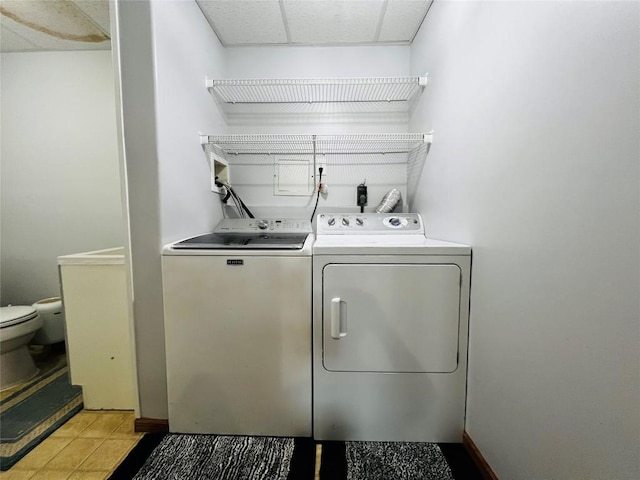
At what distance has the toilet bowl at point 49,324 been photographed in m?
2.03

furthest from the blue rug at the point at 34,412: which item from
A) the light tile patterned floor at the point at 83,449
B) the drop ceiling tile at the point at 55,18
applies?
the drop ceiling tile at the point at 55,18

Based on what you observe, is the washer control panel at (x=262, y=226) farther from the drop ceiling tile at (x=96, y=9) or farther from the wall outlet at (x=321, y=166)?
the drop ceiling tile at (x=96, y=9)

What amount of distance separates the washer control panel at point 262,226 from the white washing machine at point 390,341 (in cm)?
76

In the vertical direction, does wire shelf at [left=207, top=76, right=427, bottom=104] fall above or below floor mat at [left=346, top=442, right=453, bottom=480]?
above

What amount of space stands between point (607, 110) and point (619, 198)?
0.72 feet

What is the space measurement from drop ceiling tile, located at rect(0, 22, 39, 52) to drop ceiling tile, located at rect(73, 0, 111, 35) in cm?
76

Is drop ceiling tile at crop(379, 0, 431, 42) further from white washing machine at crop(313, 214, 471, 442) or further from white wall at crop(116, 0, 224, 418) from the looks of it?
white washing machine at crop(313, 214, 471, 442)

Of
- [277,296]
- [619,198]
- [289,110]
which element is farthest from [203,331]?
[289,110]

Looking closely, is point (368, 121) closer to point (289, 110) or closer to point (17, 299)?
point (289, 110)

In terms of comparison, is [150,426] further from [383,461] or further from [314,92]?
[314,92]

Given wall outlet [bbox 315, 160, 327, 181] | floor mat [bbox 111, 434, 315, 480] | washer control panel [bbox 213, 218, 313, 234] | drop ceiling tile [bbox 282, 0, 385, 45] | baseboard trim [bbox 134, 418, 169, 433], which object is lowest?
floor mat [bbox 111, 434, 315, 480]

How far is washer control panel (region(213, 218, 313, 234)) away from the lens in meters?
1.92

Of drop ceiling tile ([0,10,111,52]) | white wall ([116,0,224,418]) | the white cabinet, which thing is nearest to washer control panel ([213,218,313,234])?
white wall ([116,0,224,418])

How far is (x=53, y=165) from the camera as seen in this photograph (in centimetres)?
221
